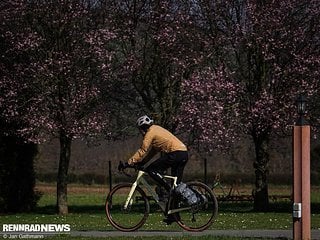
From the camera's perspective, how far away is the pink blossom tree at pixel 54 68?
3078 cm

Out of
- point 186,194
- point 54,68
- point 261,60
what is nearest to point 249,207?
point 261,60

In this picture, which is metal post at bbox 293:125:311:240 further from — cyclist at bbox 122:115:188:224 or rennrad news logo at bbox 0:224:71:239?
rennrad news logo at bbox 0:224:71:239

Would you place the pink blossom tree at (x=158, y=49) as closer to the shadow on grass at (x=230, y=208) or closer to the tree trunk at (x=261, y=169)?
the tree trunk at (x=261, y=169)

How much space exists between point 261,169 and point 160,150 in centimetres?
1931

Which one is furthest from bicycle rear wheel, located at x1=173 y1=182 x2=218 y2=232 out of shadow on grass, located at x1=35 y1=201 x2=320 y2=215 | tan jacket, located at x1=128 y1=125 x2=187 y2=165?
shadow on grass, located at x1=35 y1=201 x2=320 y2=215

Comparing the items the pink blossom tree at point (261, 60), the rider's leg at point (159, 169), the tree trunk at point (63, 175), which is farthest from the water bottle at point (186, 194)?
the tree trunk at point (63, 175)

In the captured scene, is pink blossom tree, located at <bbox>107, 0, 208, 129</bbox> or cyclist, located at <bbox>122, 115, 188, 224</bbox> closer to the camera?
cyclist, located at <bbox>122, 115, 188, 224</bbox>

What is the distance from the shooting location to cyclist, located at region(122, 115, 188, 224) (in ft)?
47.8

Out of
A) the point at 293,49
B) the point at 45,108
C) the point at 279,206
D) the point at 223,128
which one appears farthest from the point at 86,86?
the point at 279,206

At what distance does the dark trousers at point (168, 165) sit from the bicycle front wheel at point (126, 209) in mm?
591

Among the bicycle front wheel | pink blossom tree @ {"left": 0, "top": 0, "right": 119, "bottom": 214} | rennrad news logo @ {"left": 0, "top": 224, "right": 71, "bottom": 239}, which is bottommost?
rennrad news logo @ {"left": 0, "top": 224, "right": 71, "bottom": 239}

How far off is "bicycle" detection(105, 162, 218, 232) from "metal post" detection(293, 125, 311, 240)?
157 cm

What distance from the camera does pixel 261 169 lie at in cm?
3341

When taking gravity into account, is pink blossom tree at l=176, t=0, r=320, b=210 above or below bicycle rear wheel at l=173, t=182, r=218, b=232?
above
